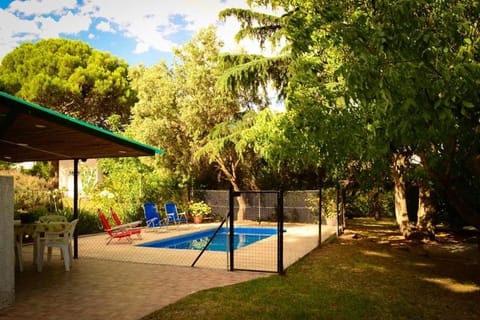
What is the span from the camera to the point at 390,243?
1283 centimetres

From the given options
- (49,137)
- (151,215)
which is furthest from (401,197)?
(49,137)

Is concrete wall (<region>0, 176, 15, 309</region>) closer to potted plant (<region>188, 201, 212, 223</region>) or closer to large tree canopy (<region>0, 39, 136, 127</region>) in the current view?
potted plant (<region>188, 201, 212, 223</region>)

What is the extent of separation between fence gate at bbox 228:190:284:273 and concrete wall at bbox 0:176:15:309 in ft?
12.0

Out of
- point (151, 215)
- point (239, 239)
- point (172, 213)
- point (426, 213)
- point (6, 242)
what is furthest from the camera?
point (172, 213)

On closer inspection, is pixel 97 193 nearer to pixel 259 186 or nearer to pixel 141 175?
pixel 141 175

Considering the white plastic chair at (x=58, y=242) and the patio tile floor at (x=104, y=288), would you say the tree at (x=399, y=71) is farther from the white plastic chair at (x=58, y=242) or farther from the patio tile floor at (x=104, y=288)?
the white plastic chair at (x=58, y=242)

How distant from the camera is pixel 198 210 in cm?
1927

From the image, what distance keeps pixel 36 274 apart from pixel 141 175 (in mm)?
10135

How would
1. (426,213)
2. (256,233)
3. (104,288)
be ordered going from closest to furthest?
(104,288), (426,213), (256,233)

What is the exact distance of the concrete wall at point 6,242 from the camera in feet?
20.2

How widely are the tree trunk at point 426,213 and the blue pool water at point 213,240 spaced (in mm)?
5036

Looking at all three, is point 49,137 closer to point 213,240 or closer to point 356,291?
point 356,291

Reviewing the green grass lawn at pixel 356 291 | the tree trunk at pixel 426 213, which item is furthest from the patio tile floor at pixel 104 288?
the tree trunk at pixel 426 213

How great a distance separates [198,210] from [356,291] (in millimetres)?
12605
